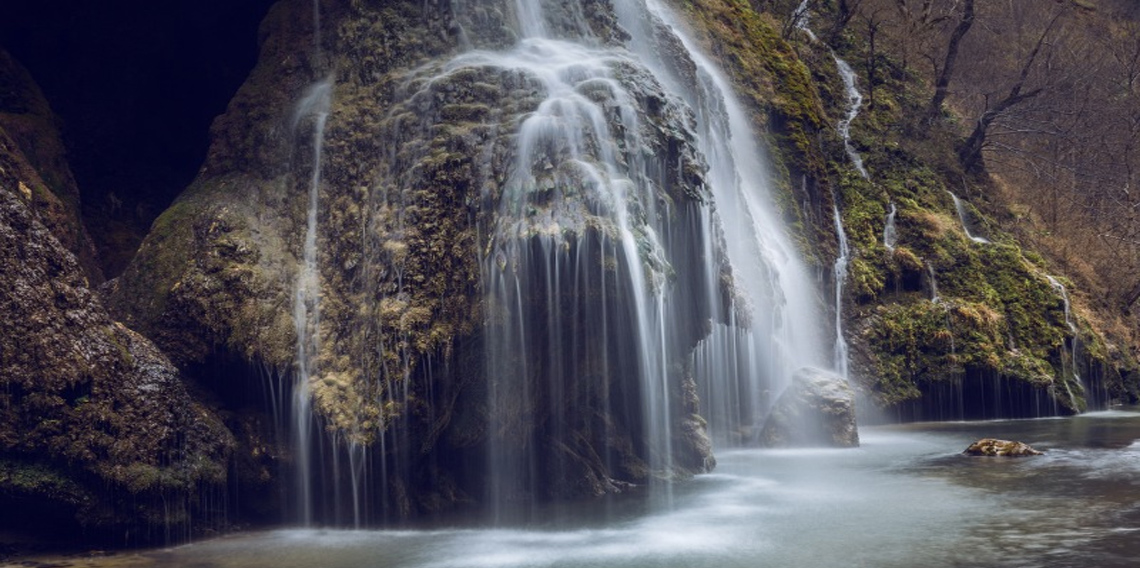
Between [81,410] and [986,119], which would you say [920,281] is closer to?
[986,119]

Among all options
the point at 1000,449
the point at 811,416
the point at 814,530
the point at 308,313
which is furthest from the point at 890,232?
the point at 308,313

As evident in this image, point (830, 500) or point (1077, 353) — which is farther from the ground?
point (1077, 353)

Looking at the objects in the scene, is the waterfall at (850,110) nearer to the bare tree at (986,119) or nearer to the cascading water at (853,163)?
the cascading water at (853,163)

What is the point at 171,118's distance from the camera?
15320mm

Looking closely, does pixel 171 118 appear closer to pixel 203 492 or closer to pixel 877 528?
pixel 203 492

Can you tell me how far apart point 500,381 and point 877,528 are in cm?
414

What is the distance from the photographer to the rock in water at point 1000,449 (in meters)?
14.4

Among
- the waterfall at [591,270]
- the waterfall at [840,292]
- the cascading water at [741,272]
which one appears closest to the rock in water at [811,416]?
the cascading water at [741,272]

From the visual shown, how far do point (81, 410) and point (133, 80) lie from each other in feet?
21.9

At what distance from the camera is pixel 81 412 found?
10219 millimetres

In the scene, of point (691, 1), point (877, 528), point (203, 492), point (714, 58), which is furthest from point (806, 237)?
point (203, 492)

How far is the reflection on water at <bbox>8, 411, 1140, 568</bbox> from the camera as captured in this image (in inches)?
362

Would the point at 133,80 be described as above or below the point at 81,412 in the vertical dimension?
above

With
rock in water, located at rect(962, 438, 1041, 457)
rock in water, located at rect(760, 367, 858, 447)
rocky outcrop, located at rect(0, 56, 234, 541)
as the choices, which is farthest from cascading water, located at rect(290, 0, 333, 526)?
rock in water, located at rect(962, 438, 1041, 457)
